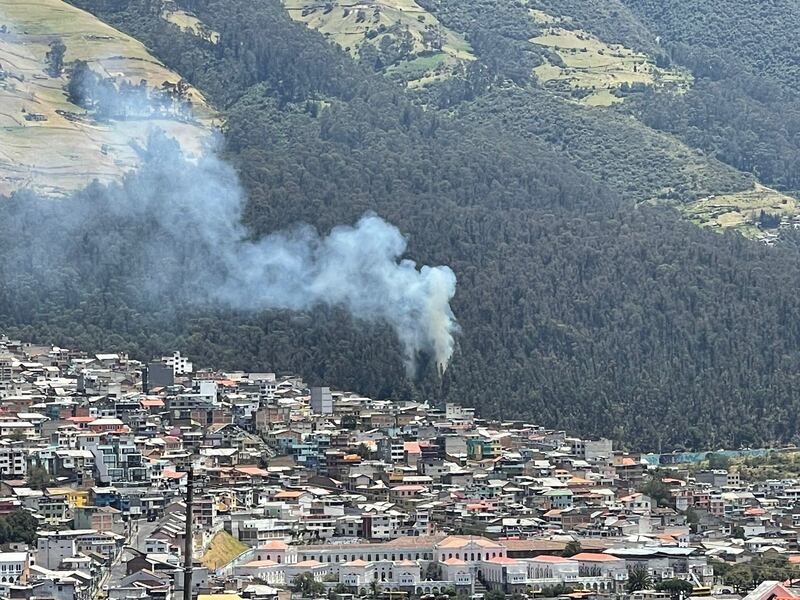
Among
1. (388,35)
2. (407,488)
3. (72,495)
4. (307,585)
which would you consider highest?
(307,585)

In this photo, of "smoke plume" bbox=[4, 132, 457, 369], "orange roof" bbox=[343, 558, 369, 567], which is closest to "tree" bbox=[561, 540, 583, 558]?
"orange roof" bbox=[343, 558, 369, 567]

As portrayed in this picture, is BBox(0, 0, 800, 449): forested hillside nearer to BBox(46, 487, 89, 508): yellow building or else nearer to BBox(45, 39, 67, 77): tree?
BBox(45, 39, 67, 77): tree

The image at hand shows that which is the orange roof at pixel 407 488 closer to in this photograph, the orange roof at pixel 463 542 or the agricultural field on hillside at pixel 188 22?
the orange roof at pixel 463 542

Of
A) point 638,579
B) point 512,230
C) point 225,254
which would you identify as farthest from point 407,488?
point 512,230

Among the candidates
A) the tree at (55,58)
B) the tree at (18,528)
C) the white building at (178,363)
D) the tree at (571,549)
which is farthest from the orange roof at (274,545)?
the tree at (55,58)

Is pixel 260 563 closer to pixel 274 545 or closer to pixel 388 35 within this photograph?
pixel 274 545

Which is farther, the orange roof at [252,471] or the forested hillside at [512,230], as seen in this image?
the forested hillside at [512,230]
